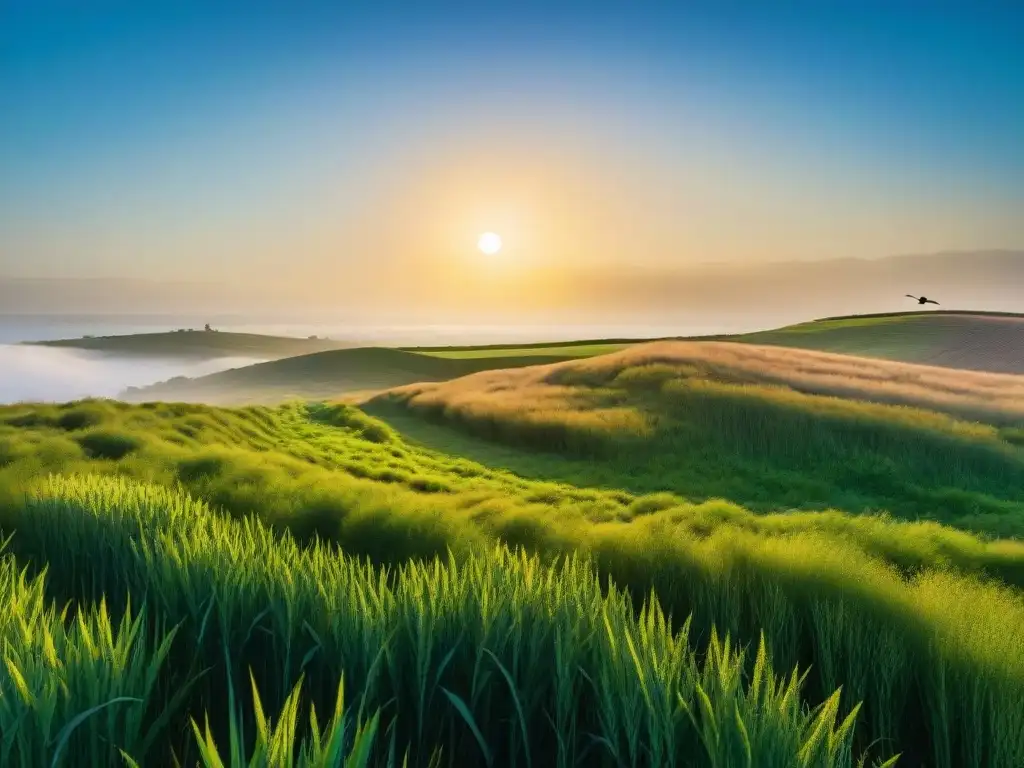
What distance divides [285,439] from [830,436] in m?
13.1

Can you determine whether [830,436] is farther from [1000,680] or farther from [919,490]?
[1000,680]

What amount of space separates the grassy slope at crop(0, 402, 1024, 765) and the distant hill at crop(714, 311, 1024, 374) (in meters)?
36.8

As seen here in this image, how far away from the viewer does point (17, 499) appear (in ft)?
21.4

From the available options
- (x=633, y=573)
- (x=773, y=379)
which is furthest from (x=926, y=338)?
(x=633, y=573)

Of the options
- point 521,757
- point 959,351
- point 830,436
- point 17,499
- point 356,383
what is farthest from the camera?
point 959,351

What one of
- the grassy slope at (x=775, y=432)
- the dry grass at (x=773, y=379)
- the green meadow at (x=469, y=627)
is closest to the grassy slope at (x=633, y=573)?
the green meadow at (x=469, y=627)

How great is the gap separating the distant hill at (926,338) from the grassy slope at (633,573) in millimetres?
36845

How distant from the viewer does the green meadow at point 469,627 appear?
88.5 inches

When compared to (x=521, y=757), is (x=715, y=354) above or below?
above

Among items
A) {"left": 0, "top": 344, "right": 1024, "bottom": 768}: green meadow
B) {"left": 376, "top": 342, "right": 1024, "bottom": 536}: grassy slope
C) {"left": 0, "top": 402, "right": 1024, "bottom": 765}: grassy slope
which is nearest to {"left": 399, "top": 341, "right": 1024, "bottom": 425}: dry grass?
{"left": 376, "top": 342, "right": 1024, "bottom": 536}: grassy slope

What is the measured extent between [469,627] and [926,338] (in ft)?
157

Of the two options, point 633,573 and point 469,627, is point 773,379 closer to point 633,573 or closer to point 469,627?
point 633,573

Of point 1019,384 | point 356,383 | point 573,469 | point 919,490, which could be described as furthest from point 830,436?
point 356,383

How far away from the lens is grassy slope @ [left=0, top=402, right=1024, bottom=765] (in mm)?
→ 3041
